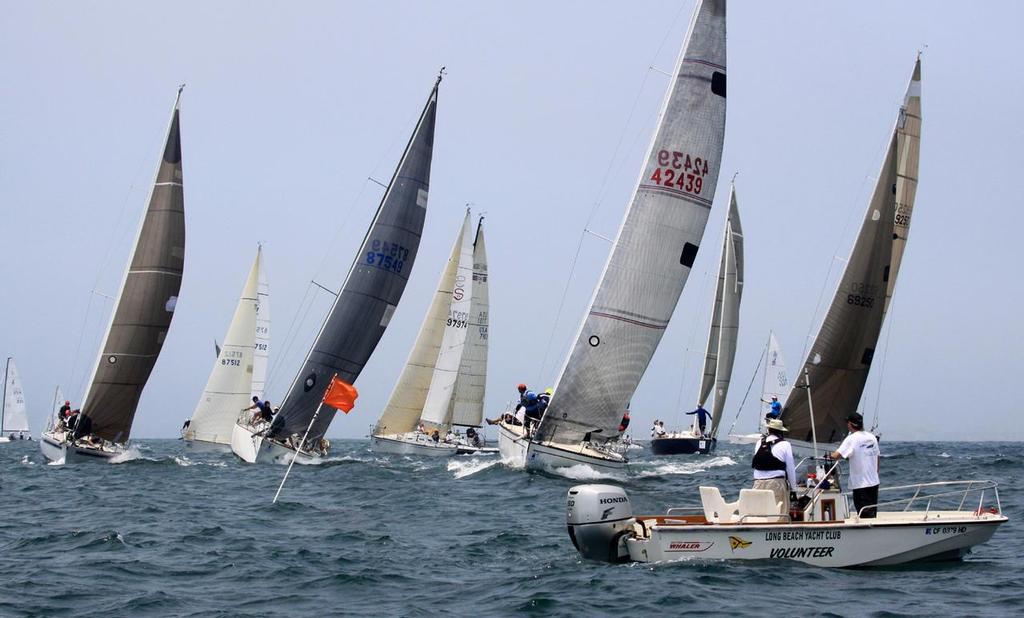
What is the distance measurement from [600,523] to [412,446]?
2480 cm

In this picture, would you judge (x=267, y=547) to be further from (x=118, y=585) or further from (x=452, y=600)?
(x=452, y=600)

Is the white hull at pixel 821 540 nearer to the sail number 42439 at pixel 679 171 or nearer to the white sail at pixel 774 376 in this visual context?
the sail number 42439 at pixel 679 171

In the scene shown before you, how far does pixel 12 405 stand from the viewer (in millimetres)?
75688

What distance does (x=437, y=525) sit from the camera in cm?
1792

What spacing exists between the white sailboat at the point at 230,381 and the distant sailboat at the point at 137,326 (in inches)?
355

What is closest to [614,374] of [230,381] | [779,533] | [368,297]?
[368,297]

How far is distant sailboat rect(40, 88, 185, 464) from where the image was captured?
3192 cm

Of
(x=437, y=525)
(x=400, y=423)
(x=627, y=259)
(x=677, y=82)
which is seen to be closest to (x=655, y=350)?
(x=627, y=259)

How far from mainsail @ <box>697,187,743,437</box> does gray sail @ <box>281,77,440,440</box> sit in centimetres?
2207

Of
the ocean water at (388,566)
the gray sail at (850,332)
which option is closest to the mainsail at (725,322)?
the gray sail at (850,332)

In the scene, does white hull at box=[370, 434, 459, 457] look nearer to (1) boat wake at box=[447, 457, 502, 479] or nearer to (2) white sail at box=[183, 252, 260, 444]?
(1) boat wake at box=[447, 457, 502, 479]

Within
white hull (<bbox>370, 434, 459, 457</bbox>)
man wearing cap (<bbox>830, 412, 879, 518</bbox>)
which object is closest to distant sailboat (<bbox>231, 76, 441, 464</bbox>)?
white hull (<bbox>370, 434, 459, 457</bbox>)

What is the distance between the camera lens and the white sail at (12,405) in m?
75.1

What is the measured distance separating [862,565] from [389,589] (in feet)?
18.2
